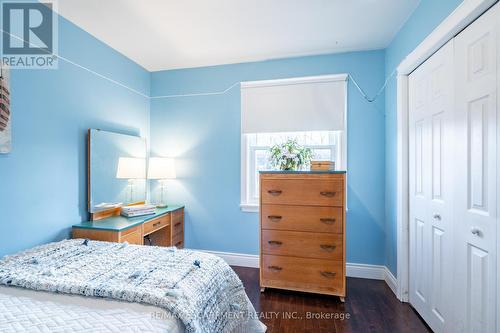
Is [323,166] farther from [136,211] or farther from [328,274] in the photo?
[136,211]

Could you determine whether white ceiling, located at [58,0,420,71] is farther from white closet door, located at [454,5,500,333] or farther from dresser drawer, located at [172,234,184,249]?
dresser drawer, located at [172,234,184,249]

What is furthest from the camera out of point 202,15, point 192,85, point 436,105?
point 192,85

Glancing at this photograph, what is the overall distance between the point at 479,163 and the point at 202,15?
2.35 metres

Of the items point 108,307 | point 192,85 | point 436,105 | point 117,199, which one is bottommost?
point 108,307

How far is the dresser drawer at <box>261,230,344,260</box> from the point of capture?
2227mm

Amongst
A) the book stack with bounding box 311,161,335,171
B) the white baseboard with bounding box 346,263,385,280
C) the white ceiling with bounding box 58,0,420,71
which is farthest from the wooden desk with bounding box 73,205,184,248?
the white baseboard with bounding box 346,263,385,280

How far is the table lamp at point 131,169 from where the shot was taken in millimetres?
2688

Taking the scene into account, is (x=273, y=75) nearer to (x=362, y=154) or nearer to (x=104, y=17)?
(x=362, y=154)

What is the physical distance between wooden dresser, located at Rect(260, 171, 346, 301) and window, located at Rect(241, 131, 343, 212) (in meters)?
0.64

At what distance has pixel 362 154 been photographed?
2.73m

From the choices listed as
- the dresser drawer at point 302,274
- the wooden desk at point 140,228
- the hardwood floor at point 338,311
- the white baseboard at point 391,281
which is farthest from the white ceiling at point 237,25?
the hardwood floor at point 338,311

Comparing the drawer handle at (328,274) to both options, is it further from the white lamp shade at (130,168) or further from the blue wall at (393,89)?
the white lamp shade at (130,168)

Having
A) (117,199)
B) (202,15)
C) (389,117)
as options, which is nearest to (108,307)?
(117,199)
